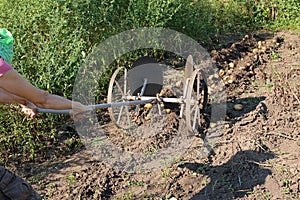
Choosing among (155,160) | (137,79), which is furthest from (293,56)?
(155,160)

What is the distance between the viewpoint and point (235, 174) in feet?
12.3

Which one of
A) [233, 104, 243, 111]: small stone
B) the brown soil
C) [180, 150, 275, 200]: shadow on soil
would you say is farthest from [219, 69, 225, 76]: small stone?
[180, 150, 275, 200]: shadow on soil

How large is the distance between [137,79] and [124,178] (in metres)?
1.03

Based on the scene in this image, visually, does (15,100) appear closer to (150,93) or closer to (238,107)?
(150,93)

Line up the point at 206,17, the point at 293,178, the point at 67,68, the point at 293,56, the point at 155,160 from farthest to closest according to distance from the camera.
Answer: the point at 206,17
the point at 293,56
the point at 67,68
the point at 155,160
the point at 293,178

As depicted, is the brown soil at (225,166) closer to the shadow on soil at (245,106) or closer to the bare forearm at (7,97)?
the shadow on soil at (245,106)

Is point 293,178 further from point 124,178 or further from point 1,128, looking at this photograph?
point 1,128

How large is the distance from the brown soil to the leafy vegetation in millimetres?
263

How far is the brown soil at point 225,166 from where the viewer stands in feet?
11.9

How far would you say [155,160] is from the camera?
3971 mm

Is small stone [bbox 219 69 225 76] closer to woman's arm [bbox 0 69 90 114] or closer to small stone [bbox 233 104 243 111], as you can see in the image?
small stone [bbox 233 104 243 111]

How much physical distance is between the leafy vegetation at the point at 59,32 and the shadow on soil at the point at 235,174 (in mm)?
1289

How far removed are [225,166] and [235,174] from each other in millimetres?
117

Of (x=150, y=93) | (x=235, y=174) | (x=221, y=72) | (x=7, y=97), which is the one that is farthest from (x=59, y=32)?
(x=235, y=174)
